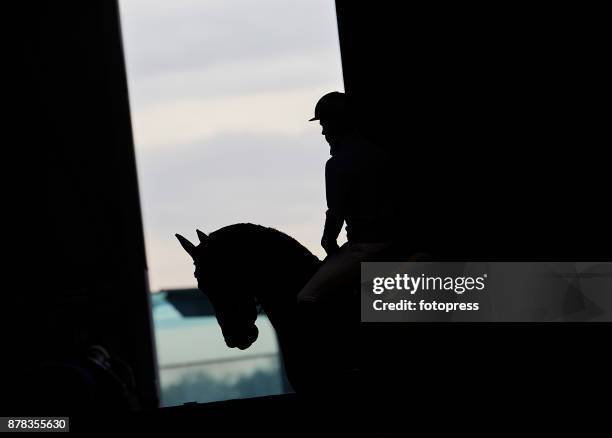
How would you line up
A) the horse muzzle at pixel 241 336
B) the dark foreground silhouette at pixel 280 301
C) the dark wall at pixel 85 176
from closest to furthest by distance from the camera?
the dark foreground silhouette at pixel 280 301, the horse muzzle at pixel 241 336, the dark wall at pixel 85 176

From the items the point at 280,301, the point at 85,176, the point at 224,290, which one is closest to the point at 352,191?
the point at 280,301

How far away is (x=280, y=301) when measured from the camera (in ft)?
21.7

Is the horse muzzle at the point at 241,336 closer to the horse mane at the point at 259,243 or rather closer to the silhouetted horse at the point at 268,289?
the silhouetted horse at the point at 268,289

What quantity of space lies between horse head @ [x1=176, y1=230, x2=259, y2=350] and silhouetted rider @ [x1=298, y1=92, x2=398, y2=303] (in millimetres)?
598

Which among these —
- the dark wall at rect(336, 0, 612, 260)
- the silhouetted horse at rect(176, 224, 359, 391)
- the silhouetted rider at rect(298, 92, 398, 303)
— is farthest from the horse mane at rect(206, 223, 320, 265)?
the dark wall at rect(336, 0, 612, 260)

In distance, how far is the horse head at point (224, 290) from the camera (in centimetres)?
667

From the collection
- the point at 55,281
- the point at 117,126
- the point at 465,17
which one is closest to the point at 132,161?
the point at 117,126

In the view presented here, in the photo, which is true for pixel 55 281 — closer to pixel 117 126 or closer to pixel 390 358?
pixel 117 126

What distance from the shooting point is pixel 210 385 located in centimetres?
3719

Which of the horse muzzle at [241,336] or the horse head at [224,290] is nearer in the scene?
the horse head at [224,290]

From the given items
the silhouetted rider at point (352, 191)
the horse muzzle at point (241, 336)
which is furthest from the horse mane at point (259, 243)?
the horse muzzle at point (241, 336)

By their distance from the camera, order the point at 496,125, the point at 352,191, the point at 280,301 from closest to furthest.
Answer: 1. the point at 352,191
2. the point at 280,301
3. the point at 496,125

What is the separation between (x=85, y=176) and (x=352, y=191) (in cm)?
1591

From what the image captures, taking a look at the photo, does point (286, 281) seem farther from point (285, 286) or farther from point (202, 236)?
point (202, 236)
